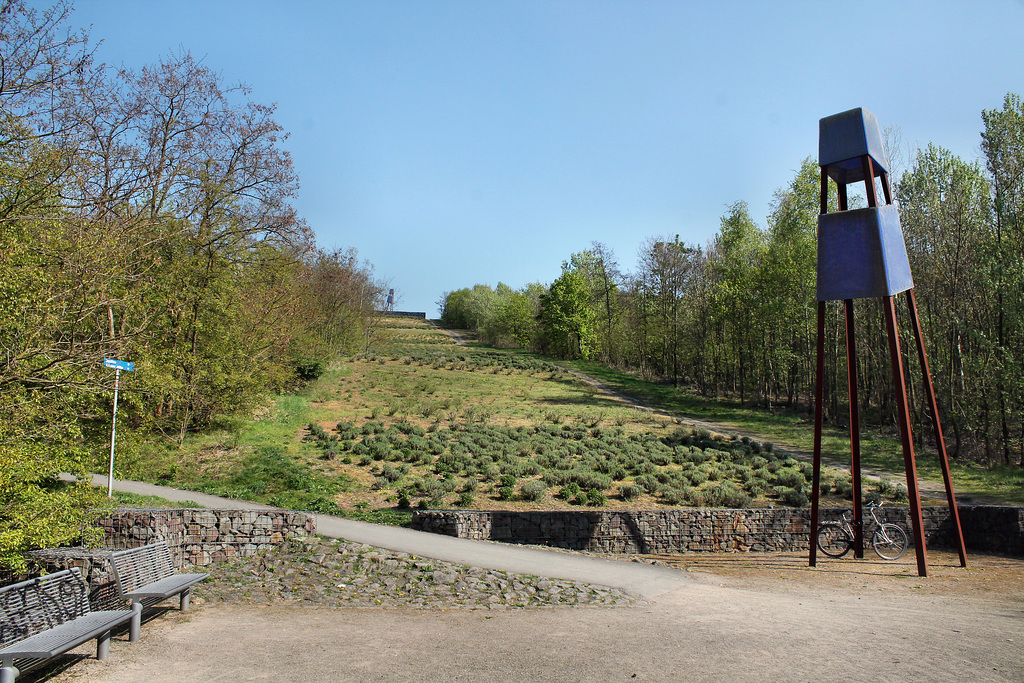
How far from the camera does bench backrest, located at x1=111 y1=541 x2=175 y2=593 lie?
7.17 m

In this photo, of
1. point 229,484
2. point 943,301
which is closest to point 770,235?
point 943,301

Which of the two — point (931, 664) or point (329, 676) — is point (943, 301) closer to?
point (931, 664)

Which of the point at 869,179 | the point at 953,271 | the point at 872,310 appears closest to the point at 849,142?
the point at 869,179

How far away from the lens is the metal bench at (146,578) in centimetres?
700

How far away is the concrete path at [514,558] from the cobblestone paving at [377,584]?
13.1 inches

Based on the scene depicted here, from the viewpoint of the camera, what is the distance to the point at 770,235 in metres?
39.3

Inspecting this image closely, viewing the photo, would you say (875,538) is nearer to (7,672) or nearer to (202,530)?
(202,530)

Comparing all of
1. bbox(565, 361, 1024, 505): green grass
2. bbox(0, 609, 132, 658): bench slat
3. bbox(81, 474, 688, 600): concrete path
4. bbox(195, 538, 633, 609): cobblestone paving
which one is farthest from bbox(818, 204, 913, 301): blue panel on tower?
bbox(0, 609, 132, 658): bench slat

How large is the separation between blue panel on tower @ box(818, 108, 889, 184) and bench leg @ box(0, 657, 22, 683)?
12.7 meters

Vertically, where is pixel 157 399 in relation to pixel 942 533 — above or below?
above

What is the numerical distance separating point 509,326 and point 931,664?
69.4 meters

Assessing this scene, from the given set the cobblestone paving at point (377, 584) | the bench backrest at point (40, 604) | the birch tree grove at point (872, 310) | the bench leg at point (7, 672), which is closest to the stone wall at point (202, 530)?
the cobblestone paving at point (377, 584)

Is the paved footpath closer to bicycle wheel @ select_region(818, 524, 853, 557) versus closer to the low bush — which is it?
bicycle wheel @ select_region(818, 524, 853, 557)

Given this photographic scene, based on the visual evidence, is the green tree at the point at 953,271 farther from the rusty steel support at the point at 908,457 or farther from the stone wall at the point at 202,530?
the stone wall at the point at 202,530
